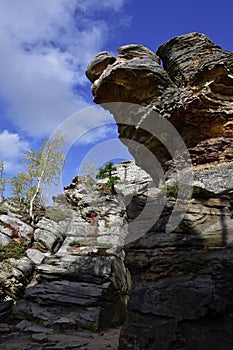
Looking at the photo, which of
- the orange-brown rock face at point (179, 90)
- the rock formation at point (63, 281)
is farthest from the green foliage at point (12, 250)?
the orange-brown rock face at point (179, 90)

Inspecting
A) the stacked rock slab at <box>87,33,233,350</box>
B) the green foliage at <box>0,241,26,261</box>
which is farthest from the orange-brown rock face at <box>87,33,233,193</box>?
the green foliage at <box>0,241,26,261</box>

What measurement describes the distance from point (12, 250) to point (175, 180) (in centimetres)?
1207

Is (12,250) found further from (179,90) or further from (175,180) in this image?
(179,90)

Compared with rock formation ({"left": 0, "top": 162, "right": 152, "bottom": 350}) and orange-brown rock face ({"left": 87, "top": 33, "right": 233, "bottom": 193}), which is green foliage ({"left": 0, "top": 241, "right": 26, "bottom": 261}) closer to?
rock formation ({"left": 0, "top": 162, "right": 152, "bottom": 350})

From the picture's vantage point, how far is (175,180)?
863 cm

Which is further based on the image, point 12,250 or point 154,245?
point 12,250

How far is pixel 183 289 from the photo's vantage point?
564cm

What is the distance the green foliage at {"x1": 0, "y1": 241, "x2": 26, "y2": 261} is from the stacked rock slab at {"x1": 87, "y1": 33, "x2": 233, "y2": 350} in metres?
9.60

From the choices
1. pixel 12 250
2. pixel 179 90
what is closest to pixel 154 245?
pixel 179 90

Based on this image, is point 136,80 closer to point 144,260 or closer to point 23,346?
point 144,260

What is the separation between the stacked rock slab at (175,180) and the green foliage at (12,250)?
9595 mm

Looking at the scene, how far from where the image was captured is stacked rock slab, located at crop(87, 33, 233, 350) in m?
5.33

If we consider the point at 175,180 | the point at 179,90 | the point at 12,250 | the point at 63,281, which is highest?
Result: the point at 179,90

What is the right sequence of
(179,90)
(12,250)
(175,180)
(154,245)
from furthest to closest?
(12,250), (179,90), (175,180), (154,245)
